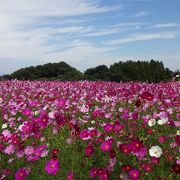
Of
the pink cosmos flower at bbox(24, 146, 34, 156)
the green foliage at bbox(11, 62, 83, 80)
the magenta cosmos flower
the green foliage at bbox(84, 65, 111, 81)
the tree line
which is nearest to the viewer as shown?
the magenta cosmos flower

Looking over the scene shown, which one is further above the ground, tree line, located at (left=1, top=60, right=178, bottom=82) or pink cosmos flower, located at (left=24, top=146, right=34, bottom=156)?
tree line, located at (left=1, top=60, right=178, bottom=82)

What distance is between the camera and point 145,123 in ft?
21.9

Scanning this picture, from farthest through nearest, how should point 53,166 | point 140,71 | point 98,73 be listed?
point 140,71, point 98,73, point 53,166

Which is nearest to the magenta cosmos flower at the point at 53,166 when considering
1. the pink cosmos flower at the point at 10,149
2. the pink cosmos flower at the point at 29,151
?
the pink cosmos flower at the point at 29,151

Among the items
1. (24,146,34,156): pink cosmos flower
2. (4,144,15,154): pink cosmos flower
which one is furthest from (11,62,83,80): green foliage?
(24,146,34,156): pink cosmos flower

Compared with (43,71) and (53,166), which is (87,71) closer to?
(43,71)

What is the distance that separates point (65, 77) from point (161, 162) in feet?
57.9

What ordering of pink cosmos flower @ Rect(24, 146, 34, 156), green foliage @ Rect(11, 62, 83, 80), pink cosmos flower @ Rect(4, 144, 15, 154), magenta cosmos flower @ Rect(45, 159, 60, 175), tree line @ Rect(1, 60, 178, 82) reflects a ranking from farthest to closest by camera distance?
green foliage @ Rect(11, 62, 83, 80)
tree line @ Rect(1, 60, 178, 82)
pink cosmos flower @ Rect(4, 144, 15, 154)
pink cosmos flower @ Rect(24, 146, 34, 156)
magenta cosmos flower @ Rect(45, 159, 60, 175)

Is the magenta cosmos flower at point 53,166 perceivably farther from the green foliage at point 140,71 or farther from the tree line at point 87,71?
the tree line at point 87,71

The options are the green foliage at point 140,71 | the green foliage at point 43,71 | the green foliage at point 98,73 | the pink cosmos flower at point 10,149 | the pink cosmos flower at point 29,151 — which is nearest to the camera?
the pink cosmos flower at point 29,151

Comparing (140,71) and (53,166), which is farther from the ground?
(140,71)

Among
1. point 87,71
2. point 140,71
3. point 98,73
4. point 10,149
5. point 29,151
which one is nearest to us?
point 29,151

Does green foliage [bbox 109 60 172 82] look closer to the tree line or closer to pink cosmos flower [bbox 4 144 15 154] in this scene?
the tree line

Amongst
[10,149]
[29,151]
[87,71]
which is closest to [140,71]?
[87,71]
